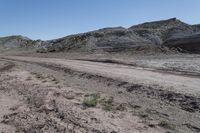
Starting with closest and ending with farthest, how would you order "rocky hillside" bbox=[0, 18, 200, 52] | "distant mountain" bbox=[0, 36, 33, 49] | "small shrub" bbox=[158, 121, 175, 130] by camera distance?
"small shrub" bbox=[158, 121, 175, 130] < "rocky hillside" bbox=[0, 18, 200, 52] < "distant mountain" bbox=[0, 36, 33, 49]

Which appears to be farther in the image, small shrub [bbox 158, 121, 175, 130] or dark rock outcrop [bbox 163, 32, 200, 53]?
dark rock outcrop [bbox 163, 32, 200, 53]

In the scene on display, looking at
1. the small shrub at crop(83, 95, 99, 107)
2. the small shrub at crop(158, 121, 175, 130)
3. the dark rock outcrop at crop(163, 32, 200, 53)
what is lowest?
the small shrub at crop(158, 121, 175, 130)

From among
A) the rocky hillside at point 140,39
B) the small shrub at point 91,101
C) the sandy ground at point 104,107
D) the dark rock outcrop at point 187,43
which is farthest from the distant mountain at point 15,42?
the small shrub at point 91,101

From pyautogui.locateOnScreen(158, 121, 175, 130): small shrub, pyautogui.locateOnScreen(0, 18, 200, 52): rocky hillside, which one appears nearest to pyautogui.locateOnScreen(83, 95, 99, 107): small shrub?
pyautogui.locateOnScreen(158, 121, 175, 130): small shrub

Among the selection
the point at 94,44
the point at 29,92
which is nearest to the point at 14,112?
the point at 29,92

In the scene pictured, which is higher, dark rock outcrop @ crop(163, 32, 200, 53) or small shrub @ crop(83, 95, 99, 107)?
dark rock outcrop @ crop(163, 32, 200, 53)

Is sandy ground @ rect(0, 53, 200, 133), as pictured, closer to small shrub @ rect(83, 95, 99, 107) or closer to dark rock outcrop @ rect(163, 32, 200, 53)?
small shrub @ rect(83, 95, 99, 107)

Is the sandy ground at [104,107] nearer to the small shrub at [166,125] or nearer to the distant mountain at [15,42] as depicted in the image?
the small shrub at [166,125]

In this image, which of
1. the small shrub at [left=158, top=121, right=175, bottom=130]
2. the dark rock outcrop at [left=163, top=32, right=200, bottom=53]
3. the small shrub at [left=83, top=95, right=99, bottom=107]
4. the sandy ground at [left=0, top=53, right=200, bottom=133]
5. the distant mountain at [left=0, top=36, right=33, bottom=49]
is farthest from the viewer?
the distant mountain at [left=0, top=36, right=33, bottom=49]

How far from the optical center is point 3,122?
28.4 ft

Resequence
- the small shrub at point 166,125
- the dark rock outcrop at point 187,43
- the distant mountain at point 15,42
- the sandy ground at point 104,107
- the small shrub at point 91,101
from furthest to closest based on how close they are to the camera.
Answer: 1. the distant mountain at point 15,42
2. the dark rock outcrop at point 187,43
3. the small shrub at point 91,101
4. the sandy ground at point 104,107
5. the small shrub at point 166,125

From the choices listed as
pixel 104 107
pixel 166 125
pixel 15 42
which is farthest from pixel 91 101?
pixel 15 42

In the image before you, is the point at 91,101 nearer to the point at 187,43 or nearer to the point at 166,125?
the point at 166,125

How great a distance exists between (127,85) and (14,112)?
6.34m
